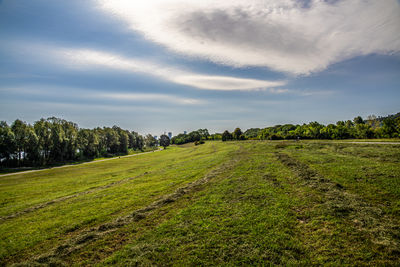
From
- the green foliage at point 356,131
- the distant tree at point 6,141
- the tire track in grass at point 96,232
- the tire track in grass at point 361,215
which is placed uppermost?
the distant tree at point 6,141

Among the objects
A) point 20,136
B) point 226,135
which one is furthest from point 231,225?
point 226,135

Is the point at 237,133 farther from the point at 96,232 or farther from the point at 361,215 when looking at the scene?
the point at 96,232

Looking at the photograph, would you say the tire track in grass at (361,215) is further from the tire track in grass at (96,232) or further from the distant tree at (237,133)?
the distant tree at (237,133)

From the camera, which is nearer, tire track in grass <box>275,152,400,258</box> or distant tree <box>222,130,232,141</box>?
tire track in grass <box>275,152,400,258</box>

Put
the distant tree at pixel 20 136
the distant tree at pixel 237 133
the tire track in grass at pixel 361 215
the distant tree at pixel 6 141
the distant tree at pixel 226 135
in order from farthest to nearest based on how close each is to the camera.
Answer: the distant tree at pixel 226 135
the distant tree at pixel 237 133
the distant tree at pixel 20 136
the distant tree at pixel 6 141
the tire track in grass at pixel 361 215

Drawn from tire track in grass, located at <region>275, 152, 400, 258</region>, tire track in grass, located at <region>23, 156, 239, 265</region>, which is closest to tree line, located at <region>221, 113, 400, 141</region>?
tire track in grass, located at <region>275, 152, 400, 258</region>

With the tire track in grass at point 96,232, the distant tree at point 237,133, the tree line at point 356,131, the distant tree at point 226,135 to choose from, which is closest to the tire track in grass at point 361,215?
the tire track in grass at point 96,232

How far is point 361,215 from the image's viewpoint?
943 cm

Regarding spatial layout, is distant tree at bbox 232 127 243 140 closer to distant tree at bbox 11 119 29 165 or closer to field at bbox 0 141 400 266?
field at bbox 0 141 400 266

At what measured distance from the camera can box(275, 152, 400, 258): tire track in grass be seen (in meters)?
7.42

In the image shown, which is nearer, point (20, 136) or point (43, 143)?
point (20, 136)

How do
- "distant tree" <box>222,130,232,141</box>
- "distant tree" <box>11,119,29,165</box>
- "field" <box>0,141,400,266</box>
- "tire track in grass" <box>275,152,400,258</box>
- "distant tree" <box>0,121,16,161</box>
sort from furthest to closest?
"distant tree" <box>222,130,232,141</box> < "distant tree" <box>11,119,29,165</box> < "distant tree" <box>0,121,16,161</box> < "field" <box>0,141,400,266</box> < "tire track in grass" <box>275,152,400,258</box>

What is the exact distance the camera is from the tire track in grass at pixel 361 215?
24.4 feet

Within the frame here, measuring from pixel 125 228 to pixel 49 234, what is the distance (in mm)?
5314
